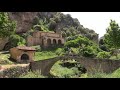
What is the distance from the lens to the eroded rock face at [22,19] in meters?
37.8

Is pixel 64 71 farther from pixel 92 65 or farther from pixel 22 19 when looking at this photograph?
pixel 22 19

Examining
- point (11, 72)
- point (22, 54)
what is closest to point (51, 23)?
point (22, 54)

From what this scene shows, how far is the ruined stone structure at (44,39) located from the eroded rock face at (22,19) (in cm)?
478

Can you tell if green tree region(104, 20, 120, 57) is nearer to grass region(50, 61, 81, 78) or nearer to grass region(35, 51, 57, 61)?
grass region(50, 61, 81, 78)

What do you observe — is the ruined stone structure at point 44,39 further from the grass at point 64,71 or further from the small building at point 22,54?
the grass at point 64,71

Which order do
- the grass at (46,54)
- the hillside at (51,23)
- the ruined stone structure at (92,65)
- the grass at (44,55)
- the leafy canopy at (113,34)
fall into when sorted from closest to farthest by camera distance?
1. the ruined stone structure at (92,65)
2. the leafy canopy at (113,34)
3. the grass at (44,55)
4. the grass at (46,54)
5. the hillside at (51,23)

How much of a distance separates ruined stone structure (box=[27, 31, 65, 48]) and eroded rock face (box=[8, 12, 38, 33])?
15.7 feet

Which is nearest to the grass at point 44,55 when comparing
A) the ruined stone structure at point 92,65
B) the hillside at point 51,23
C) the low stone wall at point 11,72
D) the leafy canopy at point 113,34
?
the ruined stone structure at point 92,65

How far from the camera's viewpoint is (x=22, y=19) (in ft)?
126

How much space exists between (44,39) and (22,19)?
23.3 ft
